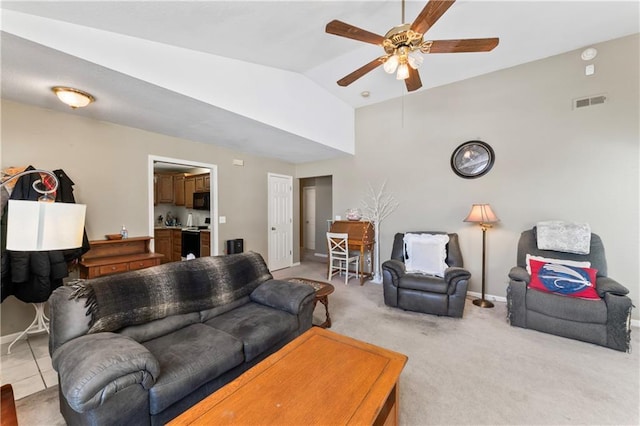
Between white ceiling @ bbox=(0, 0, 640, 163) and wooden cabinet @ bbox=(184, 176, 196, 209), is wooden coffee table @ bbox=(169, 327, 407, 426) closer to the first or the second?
white ceiling @ bbox=(0, 0, 640, 163)

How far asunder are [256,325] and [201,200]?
4079 mm

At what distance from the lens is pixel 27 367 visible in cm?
215

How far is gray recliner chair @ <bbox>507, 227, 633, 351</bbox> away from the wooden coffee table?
7.06ft

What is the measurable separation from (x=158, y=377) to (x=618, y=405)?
2.92 m

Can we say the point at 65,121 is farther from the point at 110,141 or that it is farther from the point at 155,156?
the point at 155,156

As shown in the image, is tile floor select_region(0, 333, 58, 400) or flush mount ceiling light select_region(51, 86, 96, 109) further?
flush mount ceiling light select_region(51, 86, 96, 109)

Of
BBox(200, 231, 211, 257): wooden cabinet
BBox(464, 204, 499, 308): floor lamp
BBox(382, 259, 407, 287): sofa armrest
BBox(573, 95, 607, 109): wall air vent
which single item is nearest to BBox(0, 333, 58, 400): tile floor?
BBox(200, 231, 211, 257): wooden cabinet

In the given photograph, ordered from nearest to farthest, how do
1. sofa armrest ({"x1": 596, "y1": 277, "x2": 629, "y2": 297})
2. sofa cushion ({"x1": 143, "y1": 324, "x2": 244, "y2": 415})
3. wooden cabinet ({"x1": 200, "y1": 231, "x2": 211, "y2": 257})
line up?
sofa cushion ({"x1": 143, "y1": 324, "x2": 244, "y2": 415}) < sofa armrest ({"x1": 596, "y1": 277, "x2": 629, "y2": 297}) < wooden cabinet ({"x1": 200, "y1": 231, "x2": 211, "y2": 257})

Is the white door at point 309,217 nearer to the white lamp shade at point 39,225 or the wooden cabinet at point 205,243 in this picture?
the wooden cabinet at point 205,243

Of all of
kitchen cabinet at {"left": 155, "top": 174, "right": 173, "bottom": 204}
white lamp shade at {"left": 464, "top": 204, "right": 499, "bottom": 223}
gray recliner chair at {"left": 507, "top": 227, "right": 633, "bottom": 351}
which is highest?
kitchen cabinet at {"left": 155, "top": 174, "right": 173, "bottom": 204}

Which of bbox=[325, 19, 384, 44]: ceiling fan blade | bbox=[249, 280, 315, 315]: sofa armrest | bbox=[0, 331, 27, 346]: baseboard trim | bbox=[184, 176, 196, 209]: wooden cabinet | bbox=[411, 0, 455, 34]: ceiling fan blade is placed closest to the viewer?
bbox=[411, 0, 455, 34]: ceiling fan blade

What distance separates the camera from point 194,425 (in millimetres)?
1002

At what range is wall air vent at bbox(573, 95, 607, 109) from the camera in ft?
9.95

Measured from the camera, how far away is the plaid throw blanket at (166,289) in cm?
165
